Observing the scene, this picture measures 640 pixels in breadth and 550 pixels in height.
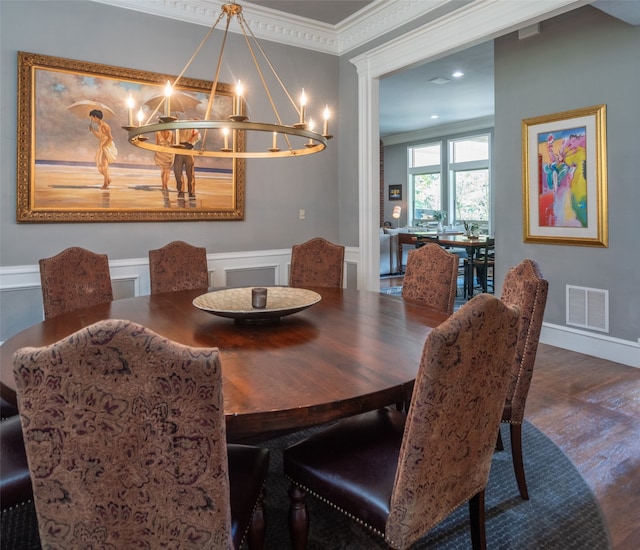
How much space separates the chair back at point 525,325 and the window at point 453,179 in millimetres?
8567

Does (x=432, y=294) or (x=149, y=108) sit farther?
(x=149, y=108)

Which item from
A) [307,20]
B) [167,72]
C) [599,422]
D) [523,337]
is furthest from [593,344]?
[167,72]

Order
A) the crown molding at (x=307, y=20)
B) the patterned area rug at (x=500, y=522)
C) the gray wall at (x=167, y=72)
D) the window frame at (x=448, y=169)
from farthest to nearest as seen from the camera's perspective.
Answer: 1. the window frame at (x=448, y=169)
2. the crown molding at (x=307, y=20)
3. the gray wall at (x=167, y=72)
4. the patterned area rug at (x=500, y=522)

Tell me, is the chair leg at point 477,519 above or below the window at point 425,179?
below

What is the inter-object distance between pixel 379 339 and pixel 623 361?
2883mm

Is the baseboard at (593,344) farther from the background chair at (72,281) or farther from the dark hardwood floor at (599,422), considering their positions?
the background chair at (72,281)

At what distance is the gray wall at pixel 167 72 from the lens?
3.08 m

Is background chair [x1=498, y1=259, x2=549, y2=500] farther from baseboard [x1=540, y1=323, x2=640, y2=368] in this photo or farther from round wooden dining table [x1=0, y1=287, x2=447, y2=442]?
baseboard [x1=540, y1=323, x2=640, y2=368]

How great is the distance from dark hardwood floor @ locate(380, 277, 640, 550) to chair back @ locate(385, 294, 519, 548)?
949 millimetres

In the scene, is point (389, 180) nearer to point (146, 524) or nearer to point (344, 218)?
point (344, 218)

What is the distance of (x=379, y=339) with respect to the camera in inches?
67.2

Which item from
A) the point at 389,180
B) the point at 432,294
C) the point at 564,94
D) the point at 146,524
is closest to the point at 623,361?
the point at 432,294

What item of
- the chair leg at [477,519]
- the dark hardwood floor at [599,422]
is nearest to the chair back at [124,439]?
the chair leg at [477,519]

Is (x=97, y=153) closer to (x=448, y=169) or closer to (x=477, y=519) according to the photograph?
(x=477, y=519)
